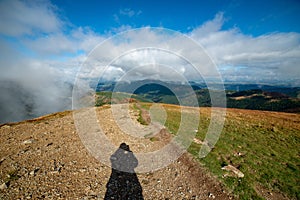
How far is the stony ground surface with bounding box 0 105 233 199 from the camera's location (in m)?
7.82

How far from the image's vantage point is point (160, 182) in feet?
29.9

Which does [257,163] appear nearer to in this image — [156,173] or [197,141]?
[197,141]

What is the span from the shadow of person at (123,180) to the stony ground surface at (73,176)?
0.30 meters

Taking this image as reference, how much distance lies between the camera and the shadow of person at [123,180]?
313 inches

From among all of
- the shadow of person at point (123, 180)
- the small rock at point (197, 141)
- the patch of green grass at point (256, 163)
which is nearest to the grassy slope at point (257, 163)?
the patch of green grass at point (256, 163)

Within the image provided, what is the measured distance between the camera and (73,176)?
357 inches

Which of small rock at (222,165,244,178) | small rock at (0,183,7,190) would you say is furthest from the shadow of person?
small rock at (222,165,244,178)

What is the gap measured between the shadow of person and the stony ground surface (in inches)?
12.0

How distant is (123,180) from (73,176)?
9.97 feet

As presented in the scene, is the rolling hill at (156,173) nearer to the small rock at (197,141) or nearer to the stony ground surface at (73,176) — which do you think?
the stony ground surface at (73,176)

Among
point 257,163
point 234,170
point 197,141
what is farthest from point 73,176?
point 257,163

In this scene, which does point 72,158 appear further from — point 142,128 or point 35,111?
point 35,111

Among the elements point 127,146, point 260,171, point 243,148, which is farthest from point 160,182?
point 243,148

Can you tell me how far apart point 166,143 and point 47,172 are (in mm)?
9738
